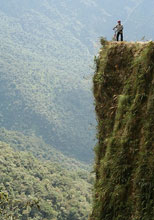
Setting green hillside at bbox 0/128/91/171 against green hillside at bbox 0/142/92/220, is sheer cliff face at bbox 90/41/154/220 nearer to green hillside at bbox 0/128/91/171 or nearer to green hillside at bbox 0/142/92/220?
green hillside at bbox 0/142/92/220

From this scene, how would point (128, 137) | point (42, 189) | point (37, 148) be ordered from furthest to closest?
1. point (37, 148)
2. point (42, 189)
3. point (128, 137)

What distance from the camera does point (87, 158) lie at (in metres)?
150

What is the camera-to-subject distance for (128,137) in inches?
208

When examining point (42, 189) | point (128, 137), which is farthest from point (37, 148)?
point (128, 137)

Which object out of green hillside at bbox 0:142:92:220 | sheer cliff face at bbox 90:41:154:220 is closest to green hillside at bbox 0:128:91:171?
green hillside at bbox 0:142:92:220

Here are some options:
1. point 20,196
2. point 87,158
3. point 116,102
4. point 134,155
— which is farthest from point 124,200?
point 87,158

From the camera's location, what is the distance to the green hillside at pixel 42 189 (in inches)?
2007

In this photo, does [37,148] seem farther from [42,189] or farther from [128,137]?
[128,137]

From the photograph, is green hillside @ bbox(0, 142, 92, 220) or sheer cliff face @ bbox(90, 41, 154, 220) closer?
sheer cliff face @ bbox(90, 41, 154, 220)

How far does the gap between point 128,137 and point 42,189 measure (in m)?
55.6

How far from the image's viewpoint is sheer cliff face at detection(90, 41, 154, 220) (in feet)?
15.7

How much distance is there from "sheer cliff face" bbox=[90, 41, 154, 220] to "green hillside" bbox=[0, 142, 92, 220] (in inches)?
1610

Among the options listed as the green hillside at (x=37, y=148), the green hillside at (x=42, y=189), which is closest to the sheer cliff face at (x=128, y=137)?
the green hillside at (x=42, y=189)

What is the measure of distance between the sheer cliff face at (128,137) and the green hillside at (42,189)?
40.9m
